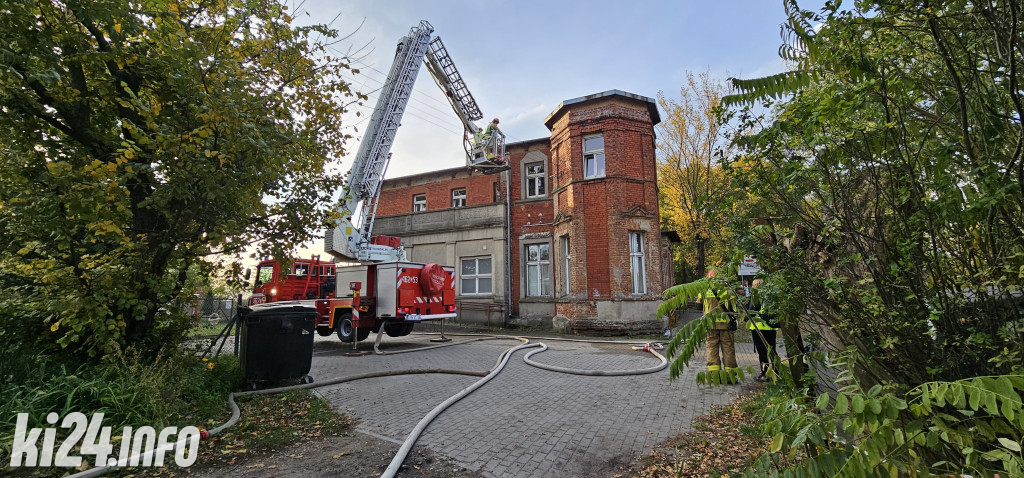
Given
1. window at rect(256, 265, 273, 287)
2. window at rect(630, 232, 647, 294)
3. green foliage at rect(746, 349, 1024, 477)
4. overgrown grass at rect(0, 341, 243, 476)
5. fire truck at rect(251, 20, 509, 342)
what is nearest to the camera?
green foliage at rect(746, 349, 1024, 477)

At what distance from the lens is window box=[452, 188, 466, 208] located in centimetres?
1978

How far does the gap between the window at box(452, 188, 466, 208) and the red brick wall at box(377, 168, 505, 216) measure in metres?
0.15

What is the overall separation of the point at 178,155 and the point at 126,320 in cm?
238

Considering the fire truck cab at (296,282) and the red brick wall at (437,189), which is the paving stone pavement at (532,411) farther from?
the red brick wall at (437,189)

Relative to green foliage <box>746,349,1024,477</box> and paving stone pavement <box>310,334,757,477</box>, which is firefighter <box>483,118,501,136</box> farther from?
green foliage <box>746,349,1024,477</box>

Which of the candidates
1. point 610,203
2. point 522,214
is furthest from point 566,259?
point 522,214

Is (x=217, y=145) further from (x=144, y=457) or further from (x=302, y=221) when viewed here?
(x=144, y=457)

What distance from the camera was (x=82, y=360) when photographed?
5047mm

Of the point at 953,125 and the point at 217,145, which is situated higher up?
the point at 217,145

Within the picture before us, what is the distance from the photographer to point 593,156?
50.0 feet

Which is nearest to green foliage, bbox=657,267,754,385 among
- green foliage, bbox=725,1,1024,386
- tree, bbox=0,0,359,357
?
green foliage, bbox=725,1,1024,386

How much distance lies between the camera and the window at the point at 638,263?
47.8 feet

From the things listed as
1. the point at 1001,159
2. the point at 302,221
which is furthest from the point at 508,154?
the point at 1001,159

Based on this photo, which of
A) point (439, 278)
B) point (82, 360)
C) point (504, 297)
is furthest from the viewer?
point (504, 297)
